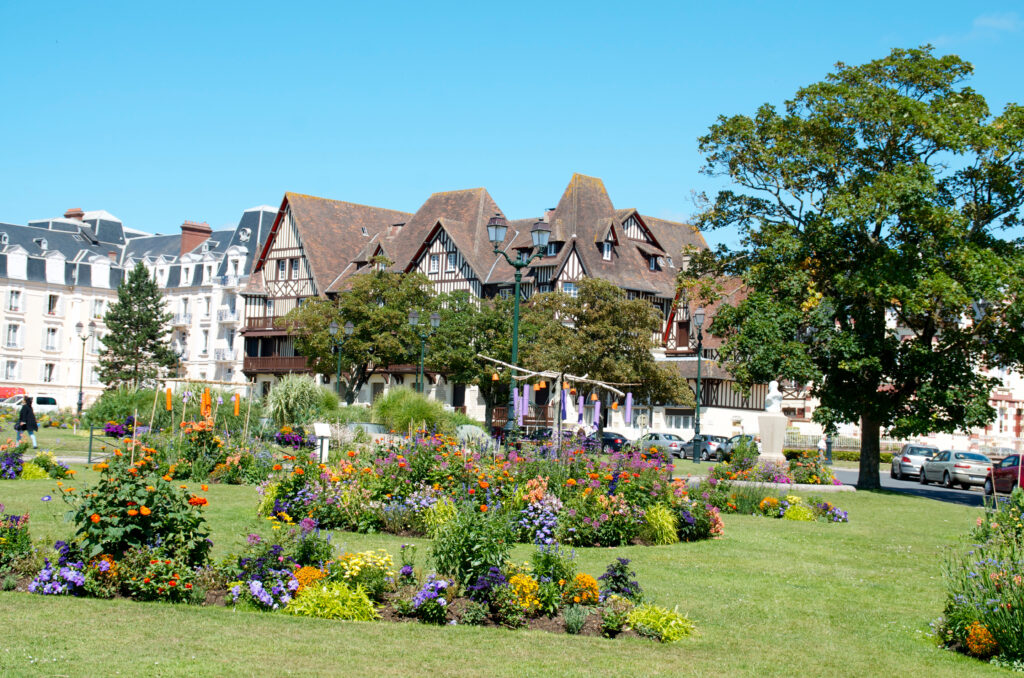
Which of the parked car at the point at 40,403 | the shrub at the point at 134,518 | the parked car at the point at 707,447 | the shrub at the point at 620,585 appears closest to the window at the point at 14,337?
the parked car at the point at 40,403

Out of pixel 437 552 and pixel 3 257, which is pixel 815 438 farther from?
pixel 3 257

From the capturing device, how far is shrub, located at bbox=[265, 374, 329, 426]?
32219 mm

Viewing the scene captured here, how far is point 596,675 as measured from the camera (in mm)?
7492


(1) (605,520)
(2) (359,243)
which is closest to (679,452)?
(2) (359,243)

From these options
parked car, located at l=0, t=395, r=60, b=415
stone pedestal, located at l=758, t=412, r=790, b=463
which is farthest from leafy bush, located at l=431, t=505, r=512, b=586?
parked car, located at l=0, t=395, r=60, b=415

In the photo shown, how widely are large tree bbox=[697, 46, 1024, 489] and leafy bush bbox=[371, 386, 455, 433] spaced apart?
33.4ft

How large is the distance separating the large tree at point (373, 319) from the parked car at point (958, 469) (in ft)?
82.3

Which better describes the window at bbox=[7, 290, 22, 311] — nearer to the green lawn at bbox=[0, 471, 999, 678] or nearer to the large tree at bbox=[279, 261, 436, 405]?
the large tree at bbox=[279, 261, 436, 405]

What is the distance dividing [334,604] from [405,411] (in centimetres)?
2454

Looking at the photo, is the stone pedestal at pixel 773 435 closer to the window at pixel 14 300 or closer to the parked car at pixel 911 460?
the parked car at pixel 911 460

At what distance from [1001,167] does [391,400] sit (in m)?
20.1

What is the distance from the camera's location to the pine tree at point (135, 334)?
7262 centimetres

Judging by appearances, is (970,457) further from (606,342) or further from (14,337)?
(14,337)

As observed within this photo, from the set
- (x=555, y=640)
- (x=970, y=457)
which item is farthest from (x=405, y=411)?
(x=555, y=640)
